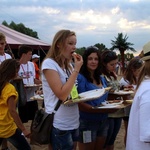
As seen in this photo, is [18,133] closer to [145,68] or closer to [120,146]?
[145,68]

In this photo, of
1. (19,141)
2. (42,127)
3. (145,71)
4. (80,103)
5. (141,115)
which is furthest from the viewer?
(19,141)

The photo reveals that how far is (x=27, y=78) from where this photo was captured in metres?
4.43

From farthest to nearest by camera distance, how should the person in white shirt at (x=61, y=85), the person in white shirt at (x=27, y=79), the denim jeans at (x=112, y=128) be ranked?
the person in white shirt at (x=27, y=79) < the denim jeans at (x=112, y=128) < the person in white shirt at (x=61, y=85)

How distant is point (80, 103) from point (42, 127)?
567mm

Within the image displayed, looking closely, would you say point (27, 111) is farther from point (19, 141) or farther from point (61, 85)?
point (61, 85)

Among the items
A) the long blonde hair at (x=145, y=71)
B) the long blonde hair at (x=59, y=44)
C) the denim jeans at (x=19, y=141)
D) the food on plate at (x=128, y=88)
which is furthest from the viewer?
the food on plate at (x=128, y=88)

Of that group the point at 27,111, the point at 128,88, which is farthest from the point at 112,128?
the point at 27,111

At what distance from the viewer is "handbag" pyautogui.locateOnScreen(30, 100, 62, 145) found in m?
2.00

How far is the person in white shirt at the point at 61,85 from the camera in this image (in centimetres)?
191

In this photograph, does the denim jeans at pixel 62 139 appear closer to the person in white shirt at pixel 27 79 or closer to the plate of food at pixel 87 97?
the plate of food at pixel 87 97

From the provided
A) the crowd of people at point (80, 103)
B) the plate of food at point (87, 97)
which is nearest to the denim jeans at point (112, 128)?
the crowd of people at point (80, 103)

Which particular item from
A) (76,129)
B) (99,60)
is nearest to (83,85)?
(99,60)

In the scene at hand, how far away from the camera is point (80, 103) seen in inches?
97.9

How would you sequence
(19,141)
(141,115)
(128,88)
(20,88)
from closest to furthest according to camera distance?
(141,115) < (19,141) < (128,88) < (20,88)
